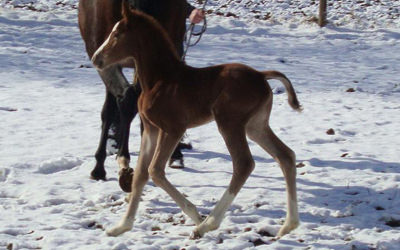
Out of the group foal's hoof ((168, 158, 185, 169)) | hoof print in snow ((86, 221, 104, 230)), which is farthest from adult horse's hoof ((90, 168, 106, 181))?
hoof print in snow ((86, 221, 104, 230))


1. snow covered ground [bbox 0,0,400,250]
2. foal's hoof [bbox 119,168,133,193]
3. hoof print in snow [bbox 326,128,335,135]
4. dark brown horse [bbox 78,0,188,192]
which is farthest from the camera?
hoof print in snow [bbox 326,128,335,135]

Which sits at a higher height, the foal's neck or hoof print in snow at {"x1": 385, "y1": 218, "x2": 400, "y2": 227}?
the foal's neck

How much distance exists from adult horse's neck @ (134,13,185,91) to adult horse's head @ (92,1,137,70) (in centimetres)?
6

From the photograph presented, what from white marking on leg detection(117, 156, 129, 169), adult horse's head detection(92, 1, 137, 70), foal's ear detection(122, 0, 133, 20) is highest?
foal's ear detection(122, 0, 133, 20)

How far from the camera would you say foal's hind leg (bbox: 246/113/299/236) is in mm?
4418

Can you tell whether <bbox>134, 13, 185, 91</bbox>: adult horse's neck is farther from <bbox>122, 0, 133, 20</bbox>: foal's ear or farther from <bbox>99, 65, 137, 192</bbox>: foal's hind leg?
<bbox>99, 65, 137, 192</bbox>: foal's hind leg

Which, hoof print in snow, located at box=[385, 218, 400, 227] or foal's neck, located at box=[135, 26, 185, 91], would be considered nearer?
foal's neck, located at box=[135, 26, 185, 91]

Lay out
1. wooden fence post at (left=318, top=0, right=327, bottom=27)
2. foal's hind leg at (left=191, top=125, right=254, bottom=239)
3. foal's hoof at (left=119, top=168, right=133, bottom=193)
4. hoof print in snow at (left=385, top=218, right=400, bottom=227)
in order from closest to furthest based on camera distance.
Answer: foal's hind leg at (left=191, top=125, right=254, bottom=239) < hoof print in snow at (left=385, top=218, right=400, bottom=227) < foal's hoof at (left=119, top=168, right=133, bottom=193) < wooden fence post at (left=318, top=0, right=327, bottom=27)

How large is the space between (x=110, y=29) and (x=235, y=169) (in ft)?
6.23

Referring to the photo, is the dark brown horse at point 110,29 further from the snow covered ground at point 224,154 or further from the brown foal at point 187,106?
the brown foal at point 187,106

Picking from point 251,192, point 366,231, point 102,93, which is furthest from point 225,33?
point 366,231

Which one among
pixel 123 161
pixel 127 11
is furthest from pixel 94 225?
pixel 127 11

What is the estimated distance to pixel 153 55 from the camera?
4.50 m

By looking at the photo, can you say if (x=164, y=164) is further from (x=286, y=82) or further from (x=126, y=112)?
(x=126, y=112)
